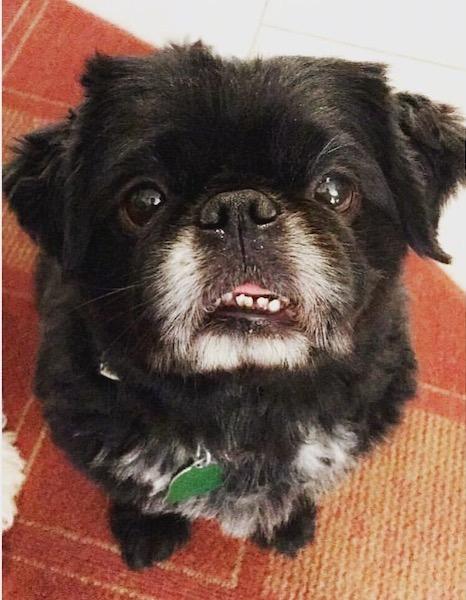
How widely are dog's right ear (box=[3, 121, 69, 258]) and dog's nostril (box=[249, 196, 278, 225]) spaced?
0.32m

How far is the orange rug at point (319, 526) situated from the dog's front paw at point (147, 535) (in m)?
0.05

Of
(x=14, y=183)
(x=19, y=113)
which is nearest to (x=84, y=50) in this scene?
(x=19, y=113)

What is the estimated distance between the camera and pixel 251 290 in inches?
39.9

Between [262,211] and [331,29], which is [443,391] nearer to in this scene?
[262,211]

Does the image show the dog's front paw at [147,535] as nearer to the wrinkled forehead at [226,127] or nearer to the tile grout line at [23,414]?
the tile grout line at [23,414]

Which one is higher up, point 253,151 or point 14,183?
point 253,151

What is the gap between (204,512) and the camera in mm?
1399

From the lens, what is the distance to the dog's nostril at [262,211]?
3.18 ft

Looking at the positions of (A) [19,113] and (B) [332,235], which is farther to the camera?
(A) [19,113]

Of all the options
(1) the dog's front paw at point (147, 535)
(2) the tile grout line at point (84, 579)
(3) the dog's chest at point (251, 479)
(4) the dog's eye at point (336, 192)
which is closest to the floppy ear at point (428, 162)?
(4) the dog's eye at point (336, 192)

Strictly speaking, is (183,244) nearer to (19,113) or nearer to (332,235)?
(332,235)

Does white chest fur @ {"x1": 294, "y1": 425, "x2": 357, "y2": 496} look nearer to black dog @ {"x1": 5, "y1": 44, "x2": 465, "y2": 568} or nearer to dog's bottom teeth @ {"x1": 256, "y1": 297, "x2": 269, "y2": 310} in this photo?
black dog @ {"x1": 5, "y1": 44, "x2": 465, "y2": 568}

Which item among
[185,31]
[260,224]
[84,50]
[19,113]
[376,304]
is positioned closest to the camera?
[260,224]

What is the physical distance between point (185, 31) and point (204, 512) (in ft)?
4.87
